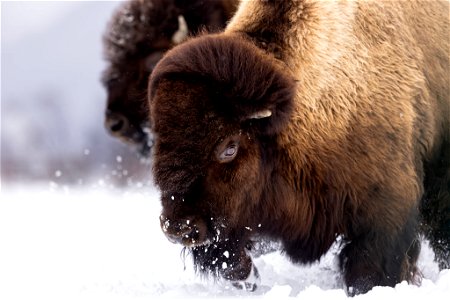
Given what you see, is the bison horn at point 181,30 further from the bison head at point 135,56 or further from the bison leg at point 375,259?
the bison leg at point 375,259

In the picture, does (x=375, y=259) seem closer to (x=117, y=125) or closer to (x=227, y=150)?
(x=227, y=150)

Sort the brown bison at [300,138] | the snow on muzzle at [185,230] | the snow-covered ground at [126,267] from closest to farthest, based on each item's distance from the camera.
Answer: the snow on muzzle at [185,230] < the brown bison at [300,138] < the snow-covered ground at [126,267]

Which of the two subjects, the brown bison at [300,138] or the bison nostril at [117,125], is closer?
the brown bison at [300,138]

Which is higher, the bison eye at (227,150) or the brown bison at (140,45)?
the bison eye at (227,150)

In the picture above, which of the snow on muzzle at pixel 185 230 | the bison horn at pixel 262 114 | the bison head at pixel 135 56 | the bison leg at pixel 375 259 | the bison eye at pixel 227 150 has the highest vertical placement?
the bison horn at pixel 262 114

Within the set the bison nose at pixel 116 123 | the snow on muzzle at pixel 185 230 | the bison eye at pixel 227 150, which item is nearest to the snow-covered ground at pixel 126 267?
the snow on muzzle at pixel 185 230

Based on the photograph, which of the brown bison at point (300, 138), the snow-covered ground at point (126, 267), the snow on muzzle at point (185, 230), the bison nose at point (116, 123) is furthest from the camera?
the bison nose at point (116, 123)

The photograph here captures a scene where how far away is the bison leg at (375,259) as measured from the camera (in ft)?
19.1

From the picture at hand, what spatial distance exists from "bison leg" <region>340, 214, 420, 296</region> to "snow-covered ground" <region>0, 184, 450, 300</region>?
0.23 m

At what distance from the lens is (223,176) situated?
5375 mm

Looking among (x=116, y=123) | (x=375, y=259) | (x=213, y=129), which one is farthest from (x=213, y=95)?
(x=116, y=123)

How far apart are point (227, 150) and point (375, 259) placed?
1302 millimetres

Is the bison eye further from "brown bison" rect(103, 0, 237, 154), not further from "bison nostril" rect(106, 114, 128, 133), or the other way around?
"bison nostril" rect(106, 114, 128, 133)

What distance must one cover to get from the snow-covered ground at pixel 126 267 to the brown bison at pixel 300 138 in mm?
417
